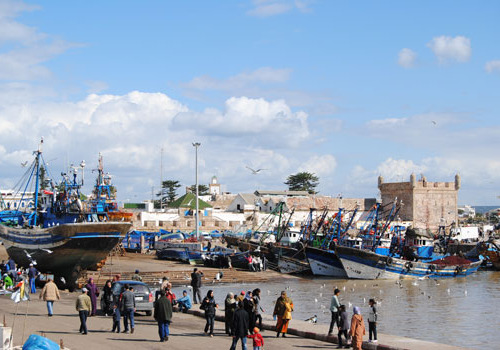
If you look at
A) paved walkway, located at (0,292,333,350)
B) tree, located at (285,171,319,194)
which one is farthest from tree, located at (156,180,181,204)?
paved walkway, located at (0,292,333,350)

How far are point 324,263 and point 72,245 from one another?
22971mm

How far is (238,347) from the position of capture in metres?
18.9

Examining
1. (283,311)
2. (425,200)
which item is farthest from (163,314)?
(425,200)

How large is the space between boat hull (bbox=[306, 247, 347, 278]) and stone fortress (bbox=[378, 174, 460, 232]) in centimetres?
5910

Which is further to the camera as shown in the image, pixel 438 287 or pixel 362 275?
pixel 362 275

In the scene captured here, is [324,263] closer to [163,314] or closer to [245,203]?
[163,314]

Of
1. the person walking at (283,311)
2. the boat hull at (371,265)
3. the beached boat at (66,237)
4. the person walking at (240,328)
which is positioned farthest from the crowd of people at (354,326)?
the boat hull at (371,265)

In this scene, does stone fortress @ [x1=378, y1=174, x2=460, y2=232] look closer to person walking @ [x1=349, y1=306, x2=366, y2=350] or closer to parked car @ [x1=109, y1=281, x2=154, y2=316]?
parked car @ [x1=109, y1=281, x2=154, y2=316]

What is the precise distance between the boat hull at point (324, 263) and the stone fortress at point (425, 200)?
5910cm

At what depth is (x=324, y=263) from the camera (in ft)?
179

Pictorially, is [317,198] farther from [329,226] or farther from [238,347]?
[238,347]

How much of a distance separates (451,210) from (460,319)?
289 ft

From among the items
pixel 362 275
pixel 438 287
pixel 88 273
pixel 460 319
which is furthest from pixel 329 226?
pixel 460 319

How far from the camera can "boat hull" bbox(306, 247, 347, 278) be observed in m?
53.9
